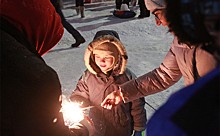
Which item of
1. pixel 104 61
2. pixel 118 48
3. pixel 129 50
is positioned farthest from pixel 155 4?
pixel 129 50

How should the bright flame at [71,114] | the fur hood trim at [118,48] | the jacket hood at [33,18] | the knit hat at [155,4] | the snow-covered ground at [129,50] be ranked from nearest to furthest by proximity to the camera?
the jacket hood at [33,18], the knit hat at [155,4], the bright flame at [71,114], the fur hood trim at [118,48], the snow-covered ground at [129,50]

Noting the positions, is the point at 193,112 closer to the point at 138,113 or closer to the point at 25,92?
the point at 25,92

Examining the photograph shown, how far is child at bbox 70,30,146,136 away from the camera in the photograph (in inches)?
81.5

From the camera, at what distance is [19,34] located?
1021mm

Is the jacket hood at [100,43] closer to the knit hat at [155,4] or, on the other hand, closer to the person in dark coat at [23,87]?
the knit hat at [155,4]

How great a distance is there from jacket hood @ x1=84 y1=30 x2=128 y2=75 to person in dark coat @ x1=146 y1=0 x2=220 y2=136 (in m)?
1.52

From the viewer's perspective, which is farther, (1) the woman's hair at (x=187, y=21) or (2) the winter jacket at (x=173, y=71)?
(2) the winter jacket at (x=173, y=71)

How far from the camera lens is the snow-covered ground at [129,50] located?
380 cm

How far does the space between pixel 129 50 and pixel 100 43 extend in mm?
3708

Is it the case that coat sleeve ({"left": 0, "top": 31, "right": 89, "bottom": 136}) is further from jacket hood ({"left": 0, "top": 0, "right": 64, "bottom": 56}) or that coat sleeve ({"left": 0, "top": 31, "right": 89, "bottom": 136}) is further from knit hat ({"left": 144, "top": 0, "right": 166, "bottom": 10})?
knit hat ({"left": 144, "top": 0, "right": 166, "bottom": 10})

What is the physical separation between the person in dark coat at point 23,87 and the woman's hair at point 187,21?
60 centimetres

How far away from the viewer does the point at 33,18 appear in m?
1.12

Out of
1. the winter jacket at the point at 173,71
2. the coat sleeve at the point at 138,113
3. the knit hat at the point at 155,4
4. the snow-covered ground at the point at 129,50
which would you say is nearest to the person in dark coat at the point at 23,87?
the winter jacket at the point at 173,71

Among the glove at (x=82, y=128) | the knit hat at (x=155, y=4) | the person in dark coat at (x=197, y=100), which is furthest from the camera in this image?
the knit hat at (x=155, y=4)
